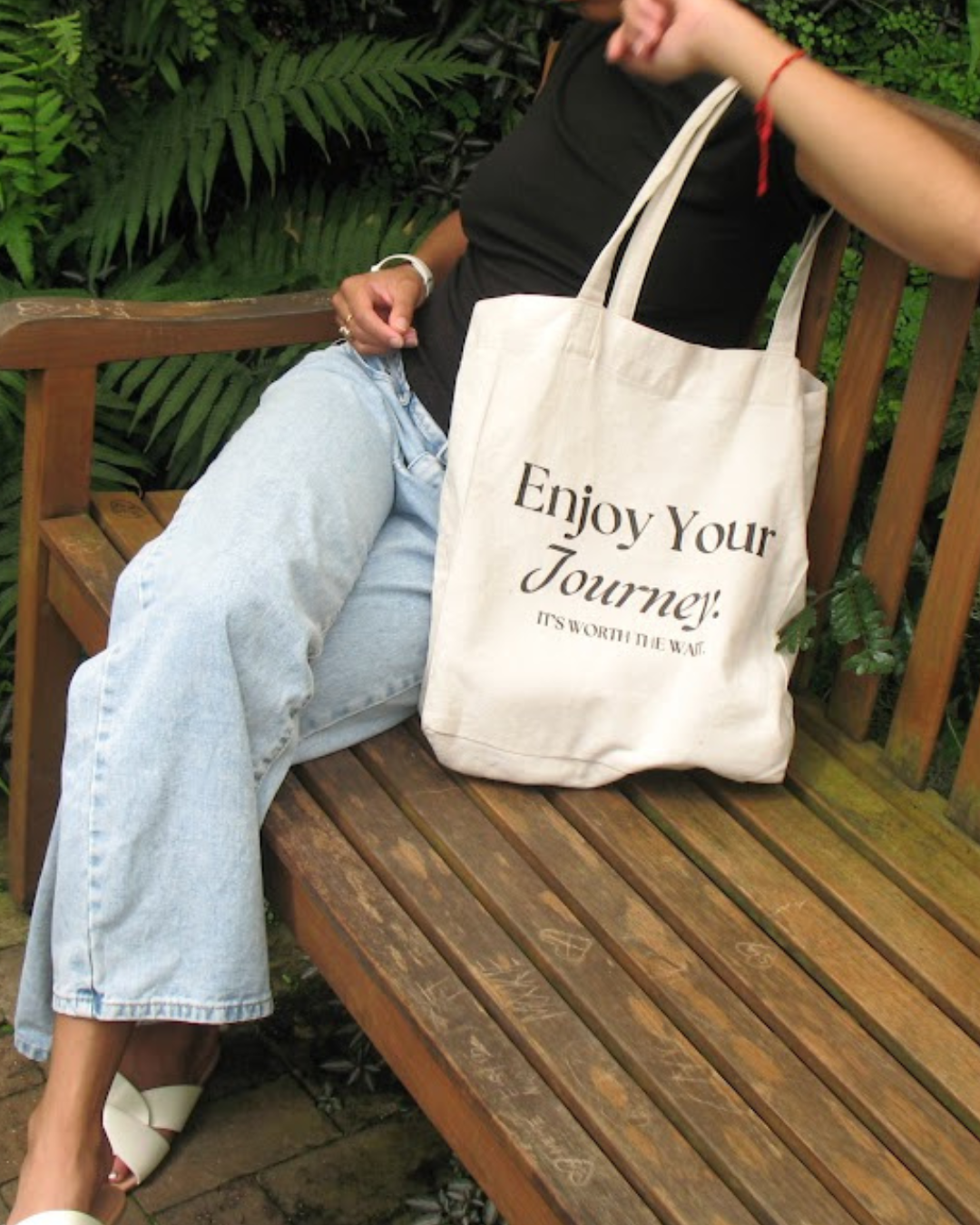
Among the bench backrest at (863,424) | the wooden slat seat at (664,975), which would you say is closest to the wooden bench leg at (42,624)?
the bench backrest at (863,424)

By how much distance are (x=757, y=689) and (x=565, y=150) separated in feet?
2.57

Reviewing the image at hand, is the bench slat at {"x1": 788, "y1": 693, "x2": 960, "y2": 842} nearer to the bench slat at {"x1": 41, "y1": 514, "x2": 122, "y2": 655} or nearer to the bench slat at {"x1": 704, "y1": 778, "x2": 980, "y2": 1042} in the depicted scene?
the bench slat at {"x1": 704, "y1": 778, "x2": 980, "y2": 1042}

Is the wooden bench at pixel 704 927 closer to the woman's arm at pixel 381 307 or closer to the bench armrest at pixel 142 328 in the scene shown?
the bench armrest at pixel 142 328

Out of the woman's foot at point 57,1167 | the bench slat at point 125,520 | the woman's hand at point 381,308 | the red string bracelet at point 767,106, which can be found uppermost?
the red string bracelet at point 767,106

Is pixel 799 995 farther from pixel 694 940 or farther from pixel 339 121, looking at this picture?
pixel 339 121

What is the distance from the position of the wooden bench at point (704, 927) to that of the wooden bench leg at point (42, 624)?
2cm

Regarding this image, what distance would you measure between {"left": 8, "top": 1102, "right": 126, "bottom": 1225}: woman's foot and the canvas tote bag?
25.8 inches

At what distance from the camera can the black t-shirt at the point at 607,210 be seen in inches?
86.7

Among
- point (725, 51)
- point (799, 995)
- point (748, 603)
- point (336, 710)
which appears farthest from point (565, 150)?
point (799, 995)

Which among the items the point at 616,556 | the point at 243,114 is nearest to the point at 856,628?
the point at 616,556

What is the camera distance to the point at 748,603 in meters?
2.20

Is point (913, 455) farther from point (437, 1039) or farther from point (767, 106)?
point (437, 1039)

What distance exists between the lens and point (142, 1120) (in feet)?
8.19

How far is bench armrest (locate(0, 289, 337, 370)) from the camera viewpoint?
2559 millimetres
